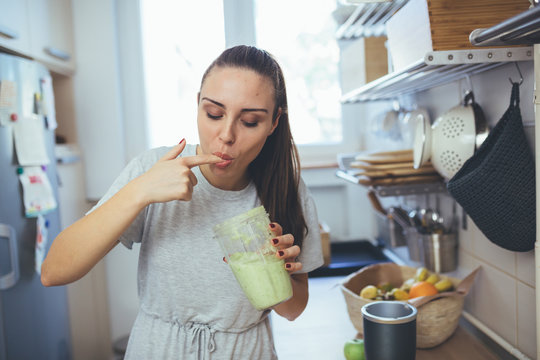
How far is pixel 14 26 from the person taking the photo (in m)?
1.77

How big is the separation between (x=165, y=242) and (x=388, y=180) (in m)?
0.76

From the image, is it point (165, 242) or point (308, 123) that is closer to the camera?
point (165, 242)

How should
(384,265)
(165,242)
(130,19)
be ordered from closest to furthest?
(165,242) → (384,265) → (130,19)

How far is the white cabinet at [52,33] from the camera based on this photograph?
194cm

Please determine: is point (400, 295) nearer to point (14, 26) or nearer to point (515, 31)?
point (515, 31)

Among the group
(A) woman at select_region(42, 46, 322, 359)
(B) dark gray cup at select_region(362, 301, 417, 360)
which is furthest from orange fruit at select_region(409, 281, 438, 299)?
(A) woman at select_region(42, 46, 322, 359)

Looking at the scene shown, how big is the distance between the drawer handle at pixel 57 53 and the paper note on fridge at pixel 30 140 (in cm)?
33

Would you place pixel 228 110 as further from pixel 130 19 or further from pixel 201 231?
pixel 130 19

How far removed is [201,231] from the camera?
98cm

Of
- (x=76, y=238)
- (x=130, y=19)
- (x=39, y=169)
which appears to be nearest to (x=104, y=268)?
(x=39, y=169)

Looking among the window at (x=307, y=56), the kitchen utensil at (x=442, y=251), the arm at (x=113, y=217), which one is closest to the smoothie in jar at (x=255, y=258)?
the arm at (x=113, y=217)

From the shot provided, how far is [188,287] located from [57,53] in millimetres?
1595

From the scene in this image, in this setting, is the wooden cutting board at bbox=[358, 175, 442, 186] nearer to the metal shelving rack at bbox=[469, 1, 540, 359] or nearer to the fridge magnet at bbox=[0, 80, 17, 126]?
the metal shelving rack at bbox=[469, 1, 540, 359]

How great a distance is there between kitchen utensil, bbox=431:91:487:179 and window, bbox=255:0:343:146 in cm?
134
